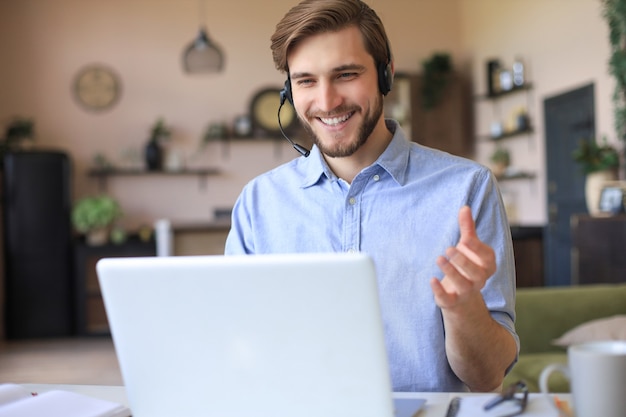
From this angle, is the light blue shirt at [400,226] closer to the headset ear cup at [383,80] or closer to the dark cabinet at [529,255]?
the headset ear cup at [383,80]

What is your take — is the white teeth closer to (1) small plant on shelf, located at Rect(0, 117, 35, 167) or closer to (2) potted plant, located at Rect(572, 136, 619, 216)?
(2) potted plant, located at Rect(572, 136, 619, 216)

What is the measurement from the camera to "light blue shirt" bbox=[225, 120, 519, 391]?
145cm

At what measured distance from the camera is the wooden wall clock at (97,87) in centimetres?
748

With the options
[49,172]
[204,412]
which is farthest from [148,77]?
[204,412]

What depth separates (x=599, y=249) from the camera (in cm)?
480

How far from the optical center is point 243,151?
7.82 meters

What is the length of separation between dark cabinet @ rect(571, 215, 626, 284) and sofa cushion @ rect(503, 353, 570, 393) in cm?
163

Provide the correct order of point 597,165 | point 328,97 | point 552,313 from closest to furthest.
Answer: point 328,97 → point 552,313 → point 597,165

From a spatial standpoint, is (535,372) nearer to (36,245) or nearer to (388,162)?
(388,162)

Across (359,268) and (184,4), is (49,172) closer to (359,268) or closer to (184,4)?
(184,4)

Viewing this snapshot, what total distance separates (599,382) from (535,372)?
2238mm

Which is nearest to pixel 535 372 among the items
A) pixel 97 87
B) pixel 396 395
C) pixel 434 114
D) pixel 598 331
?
pixel 598 331

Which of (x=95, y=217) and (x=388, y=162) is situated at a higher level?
(x=388, y=162)

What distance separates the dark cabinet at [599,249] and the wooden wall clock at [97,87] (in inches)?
187
